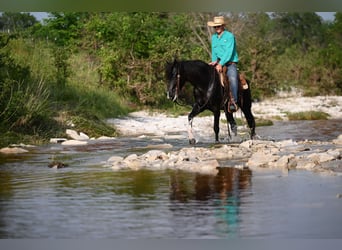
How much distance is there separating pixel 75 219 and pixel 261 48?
24.9m

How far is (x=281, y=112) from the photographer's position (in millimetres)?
22984

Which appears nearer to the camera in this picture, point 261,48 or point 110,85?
point 110,85

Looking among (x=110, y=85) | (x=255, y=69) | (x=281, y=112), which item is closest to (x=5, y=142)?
(x=110, y=85)

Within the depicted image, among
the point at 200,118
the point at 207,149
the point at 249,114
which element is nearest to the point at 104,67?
the point at 200,118

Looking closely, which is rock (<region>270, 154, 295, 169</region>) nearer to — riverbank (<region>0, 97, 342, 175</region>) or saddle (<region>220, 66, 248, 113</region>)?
riverbank (<region>0, 97, 342, 175</region>)

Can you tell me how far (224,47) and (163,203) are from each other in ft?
19.0

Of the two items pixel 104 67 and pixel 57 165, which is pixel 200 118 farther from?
pixel 57 165

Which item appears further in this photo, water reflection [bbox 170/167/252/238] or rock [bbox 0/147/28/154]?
rock [bbox 0/147/28/154]

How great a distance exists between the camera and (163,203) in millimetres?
6742

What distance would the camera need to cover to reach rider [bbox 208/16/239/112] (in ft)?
39.7

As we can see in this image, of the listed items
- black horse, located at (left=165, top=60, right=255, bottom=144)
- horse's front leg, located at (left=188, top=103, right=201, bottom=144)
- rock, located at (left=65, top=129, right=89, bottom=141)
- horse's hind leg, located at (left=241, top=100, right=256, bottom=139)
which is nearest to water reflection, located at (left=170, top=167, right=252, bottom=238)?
black horse, located at (left=165, top=60, right=255, bottom=144)

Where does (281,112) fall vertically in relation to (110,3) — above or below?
below

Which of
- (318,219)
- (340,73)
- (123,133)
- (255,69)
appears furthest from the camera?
(340,73)

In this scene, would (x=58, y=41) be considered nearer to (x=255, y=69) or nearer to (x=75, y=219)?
(x=255, y=69)
